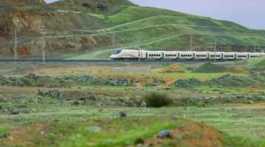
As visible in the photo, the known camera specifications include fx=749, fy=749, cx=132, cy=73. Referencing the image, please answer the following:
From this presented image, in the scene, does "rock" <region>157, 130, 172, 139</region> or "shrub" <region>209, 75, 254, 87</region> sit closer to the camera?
"rock" <region>157, 130, 172, 139</region>

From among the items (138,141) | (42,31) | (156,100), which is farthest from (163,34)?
(138,141)

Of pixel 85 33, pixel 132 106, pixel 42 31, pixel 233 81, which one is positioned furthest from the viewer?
pixel 85 33

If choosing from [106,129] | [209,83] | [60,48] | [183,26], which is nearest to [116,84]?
[209,83]

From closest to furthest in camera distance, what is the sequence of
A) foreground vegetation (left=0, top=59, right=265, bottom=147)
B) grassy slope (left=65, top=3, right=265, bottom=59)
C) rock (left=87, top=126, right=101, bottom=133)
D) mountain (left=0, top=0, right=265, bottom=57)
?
foreground vegetation (left=0, top=59, right=265, bottom=147), rock (left=87, top=126, right=101, bottom=133), mountain (left=0, top=0, right=265, bottom=57), grassy slope (left=65, top=3, right=265, bottom=59)

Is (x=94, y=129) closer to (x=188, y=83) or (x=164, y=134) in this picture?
(x=164, y=134)

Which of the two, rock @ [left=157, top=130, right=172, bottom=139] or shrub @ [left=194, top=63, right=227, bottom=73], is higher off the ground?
rock @ [left=157, top=130, right=172, bottom=139]

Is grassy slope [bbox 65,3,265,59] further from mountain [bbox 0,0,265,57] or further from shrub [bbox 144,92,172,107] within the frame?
shrub [bbox 144,92,172,107]

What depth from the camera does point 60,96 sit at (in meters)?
53.7

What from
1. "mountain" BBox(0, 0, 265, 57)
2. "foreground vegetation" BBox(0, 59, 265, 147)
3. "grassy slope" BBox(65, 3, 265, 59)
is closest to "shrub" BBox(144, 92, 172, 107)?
"foreground vegetation" BBox(0, 59, 265, 147)

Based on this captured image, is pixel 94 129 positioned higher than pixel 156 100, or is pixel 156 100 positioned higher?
pixel 94 129

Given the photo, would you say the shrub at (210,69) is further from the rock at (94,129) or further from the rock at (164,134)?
the rock at (164,134)

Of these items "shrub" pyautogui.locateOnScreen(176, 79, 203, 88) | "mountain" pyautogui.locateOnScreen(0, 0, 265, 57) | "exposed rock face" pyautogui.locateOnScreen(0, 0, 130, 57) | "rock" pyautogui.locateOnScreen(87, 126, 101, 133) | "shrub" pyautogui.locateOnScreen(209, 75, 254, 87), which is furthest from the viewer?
"mountain" pyautogui.locateOnScreen(0, 0, 265, 57)

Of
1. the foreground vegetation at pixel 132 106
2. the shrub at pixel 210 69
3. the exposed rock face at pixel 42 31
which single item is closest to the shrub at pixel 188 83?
the foreground vegetation at pixel 132 106

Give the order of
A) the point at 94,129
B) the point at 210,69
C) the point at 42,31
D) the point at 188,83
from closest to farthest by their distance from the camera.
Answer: the point at 94,129 → the point at 188,83 → the point at 210,69 → the point at 42,31
